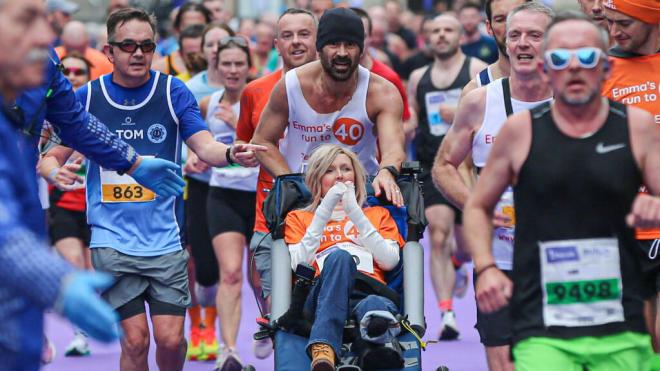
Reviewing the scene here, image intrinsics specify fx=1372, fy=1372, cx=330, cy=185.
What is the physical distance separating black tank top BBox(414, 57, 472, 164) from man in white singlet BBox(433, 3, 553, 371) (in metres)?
4.94

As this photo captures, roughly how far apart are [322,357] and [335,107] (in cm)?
186

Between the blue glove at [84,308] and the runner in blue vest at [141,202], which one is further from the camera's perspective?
the runner in blue vest at [141,202]

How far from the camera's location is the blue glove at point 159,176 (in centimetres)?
690

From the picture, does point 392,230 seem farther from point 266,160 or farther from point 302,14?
point 302,14

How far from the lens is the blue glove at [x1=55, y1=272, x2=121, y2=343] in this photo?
412 centimetres

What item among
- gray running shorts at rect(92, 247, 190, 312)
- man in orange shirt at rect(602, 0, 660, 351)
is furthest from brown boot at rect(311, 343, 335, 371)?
man in orange shirt at rect(602, 0, 660, 351)

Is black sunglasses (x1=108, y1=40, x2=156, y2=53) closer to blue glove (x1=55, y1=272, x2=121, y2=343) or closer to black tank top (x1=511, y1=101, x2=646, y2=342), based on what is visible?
black tank top (x1=511, y1=101, x2=646, y2=342)

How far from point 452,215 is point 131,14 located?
14.0ft

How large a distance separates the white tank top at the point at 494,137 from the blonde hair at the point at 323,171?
97 centimetres

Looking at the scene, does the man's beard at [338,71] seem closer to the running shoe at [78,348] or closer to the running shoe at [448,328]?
the running shoe at [448,328]

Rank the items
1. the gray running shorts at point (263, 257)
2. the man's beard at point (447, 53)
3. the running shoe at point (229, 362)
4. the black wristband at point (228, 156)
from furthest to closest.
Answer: the man's beard at point (447, 53) → the running shoe at point (229, 362) → the gray running shorts at point (263, 257) → the black wristband at point (228, 156)

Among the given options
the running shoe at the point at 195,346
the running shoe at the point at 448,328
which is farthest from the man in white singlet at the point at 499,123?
the running shoe at the point at 448,328

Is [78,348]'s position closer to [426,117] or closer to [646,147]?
[426,117]

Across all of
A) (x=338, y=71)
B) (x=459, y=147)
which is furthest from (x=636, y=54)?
(x=338, y=71)
